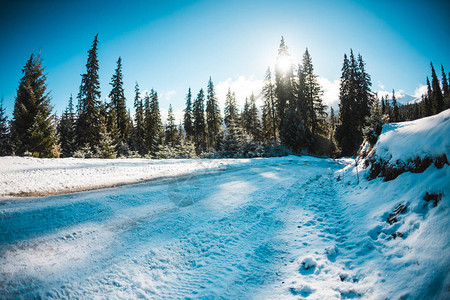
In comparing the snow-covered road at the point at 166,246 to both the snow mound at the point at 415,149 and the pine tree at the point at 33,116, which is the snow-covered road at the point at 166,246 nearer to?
the snow mound at the point at 415,149

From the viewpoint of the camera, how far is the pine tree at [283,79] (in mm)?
32375

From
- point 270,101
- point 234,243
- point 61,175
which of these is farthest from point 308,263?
point 270,101

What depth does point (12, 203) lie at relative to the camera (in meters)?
4.67

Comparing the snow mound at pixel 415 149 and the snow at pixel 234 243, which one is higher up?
the snow mound at pixel 415 149

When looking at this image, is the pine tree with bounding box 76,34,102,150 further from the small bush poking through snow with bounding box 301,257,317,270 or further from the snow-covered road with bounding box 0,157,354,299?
the small bush poking through snow with bounding box 301,257,317,270

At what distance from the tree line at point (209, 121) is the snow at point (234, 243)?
5.64 meters

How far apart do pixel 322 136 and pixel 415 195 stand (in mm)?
31366

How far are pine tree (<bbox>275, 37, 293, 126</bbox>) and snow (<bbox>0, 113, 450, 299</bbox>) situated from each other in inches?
1100

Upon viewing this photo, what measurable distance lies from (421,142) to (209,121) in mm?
42698

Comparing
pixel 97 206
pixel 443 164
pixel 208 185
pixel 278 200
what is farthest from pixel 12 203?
pixel 443 164

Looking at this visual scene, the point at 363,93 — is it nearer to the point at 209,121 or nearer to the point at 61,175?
the point at 209,121

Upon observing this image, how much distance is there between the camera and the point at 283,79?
32.8 metres

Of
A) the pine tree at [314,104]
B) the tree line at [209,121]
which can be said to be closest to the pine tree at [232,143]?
the tree line at [209,121]

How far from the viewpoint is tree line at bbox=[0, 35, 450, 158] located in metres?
16.4
